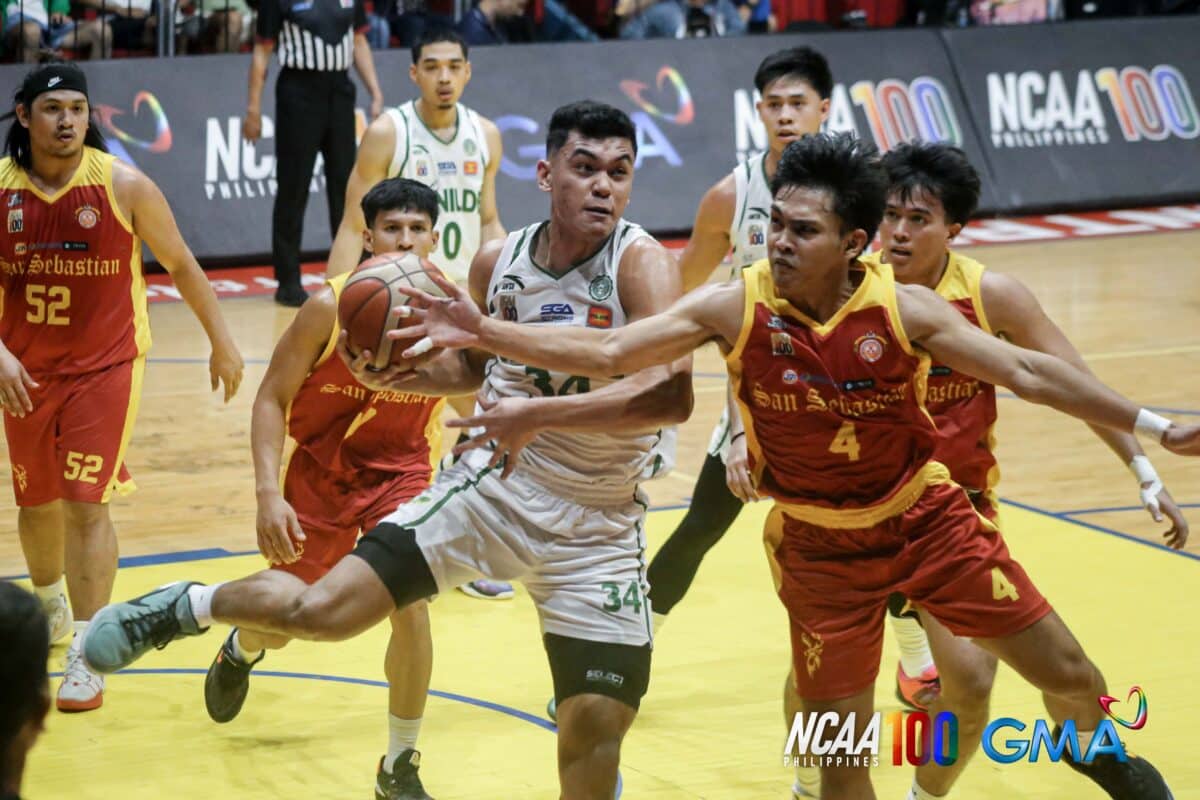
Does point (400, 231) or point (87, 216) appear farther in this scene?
point (87, 216)

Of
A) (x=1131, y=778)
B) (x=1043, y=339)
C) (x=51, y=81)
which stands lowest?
(x=1131, y=778)

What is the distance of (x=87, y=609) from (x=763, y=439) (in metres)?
3.11

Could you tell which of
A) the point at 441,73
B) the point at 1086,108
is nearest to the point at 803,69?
the point at 441,73

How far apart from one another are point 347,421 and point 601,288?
4.49 ft

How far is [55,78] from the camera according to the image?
682 cm

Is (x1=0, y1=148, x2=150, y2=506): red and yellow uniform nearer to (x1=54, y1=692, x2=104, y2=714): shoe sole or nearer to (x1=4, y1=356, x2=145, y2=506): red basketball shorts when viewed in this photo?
(x1=4, y1=356, x2=145, y2=506): red basketball shorts

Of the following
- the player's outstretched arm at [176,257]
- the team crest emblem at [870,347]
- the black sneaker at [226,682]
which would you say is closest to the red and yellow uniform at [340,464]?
the black sneaker at [226,682]

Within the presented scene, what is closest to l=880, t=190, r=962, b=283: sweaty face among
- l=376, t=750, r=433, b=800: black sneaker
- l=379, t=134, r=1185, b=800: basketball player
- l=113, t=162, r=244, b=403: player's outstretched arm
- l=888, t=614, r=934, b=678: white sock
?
l=379, t=134, r=1185, b=800: basketball player

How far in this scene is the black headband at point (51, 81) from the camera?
6.82 meters

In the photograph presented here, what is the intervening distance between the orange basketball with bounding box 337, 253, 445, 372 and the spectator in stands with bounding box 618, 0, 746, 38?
480 inches

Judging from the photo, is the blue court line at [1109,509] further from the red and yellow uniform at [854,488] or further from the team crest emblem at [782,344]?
the team crest emblem at [782,344]

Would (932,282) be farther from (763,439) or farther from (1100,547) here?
(1100,547)

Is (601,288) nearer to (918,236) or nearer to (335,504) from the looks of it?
(918,236)

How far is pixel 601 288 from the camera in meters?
5.20
